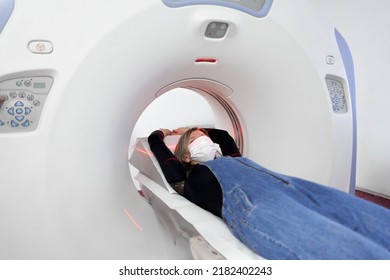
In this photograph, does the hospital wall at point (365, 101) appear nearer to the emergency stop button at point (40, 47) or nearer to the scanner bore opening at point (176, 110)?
the scanner bore opening at point (176, 110)

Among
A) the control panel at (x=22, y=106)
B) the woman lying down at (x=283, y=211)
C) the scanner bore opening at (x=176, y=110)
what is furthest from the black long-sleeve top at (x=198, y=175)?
the scanner bore opening at (x=176, y=110)

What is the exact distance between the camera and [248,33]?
112 cm

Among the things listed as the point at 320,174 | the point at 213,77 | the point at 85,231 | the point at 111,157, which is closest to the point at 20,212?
the point at 85,231

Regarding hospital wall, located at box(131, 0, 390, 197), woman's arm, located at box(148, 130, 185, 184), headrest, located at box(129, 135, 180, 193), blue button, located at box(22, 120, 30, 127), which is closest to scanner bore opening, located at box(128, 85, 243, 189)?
hospital wall, located at box(131, 0, 390, 197)

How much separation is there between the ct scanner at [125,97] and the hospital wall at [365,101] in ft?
2.66

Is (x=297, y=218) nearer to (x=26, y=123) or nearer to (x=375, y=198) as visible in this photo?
(x=26, y=123)

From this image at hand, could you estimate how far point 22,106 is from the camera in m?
0.95

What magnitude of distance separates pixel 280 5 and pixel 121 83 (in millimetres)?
630

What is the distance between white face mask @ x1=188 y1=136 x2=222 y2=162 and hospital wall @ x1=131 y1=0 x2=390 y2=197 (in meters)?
0.85

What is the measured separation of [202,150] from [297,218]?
23.7 inches

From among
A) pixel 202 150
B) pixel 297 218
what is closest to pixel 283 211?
pixel 297 218

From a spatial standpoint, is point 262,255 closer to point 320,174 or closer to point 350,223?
point 350,223

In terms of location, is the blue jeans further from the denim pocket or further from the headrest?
the headrest

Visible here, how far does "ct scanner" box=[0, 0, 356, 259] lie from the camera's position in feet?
3.04
